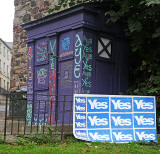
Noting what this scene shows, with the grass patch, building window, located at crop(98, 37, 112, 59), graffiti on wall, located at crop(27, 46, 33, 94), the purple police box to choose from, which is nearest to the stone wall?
graffiti on wall, located at crop(27, 46, 33, 94)

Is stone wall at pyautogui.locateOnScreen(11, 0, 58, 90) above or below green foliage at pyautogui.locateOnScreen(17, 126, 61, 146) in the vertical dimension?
above

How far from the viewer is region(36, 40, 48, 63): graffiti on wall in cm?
913

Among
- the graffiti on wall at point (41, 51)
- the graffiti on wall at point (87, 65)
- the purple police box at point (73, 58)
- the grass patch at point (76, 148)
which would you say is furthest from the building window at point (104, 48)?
the grass patch at point (76, 148)

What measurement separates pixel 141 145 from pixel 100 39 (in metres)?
3.51

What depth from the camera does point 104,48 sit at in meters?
8.55

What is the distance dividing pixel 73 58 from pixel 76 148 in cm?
340

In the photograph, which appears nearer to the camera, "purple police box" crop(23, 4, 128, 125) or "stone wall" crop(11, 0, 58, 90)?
"purple police box" crop(23, 4, 128, 125)

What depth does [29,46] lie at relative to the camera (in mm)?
9703

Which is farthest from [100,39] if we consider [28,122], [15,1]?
[15,1]

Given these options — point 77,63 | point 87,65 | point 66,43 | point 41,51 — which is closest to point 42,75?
point 41,51

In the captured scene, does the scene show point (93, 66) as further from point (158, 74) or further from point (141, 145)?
point (141, 145)

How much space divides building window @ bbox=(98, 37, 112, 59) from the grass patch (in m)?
3.11

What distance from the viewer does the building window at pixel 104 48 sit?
27.7 feet

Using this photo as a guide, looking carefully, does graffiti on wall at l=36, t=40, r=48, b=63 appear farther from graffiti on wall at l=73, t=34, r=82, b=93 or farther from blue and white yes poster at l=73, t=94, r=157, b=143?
blue and white yes poster at l=73, t=94, r=157, b=143
